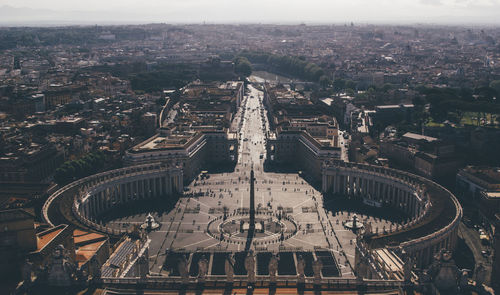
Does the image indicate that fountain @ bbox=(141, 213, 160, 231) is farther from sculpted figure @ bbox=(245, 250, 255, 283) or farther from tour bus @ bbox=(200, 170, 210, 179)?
sculpted figure @ bbox=(245, 250, 255, 283)

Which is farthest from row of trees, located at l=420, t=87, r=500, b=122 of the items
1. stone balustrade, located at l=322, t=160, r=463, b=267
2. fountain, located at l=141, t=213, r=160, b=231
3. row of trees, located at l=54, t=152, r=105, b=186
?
row of trees, located at l=54, t=152, r=105, b=186

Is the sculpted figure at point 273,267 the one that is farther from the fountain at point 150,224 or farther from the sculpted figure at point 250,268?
the fountain at point 150,224

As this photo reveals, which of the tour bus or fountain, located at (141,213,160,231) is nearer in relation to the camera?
fountain, located at (141,213,160,231)

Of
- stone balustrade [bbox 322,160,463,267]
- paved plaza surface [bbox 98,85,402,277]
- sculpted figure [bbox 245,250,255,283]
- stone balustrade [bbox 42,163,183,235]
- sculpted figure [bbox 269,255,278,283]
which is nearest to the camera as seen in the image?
sculpted figure [bbox 269,255,278,283]

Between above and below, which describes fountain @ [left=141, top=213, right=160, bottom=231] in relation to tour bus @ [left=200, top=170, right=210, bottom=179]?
below

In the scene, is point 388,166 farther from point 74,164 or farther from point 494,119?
point 74,164

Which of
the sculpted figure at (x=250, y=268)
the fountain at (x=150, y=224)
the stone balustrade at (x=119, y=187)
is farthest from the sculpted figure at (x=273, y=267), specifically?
the stone balustrade at (x=119, y=187)
